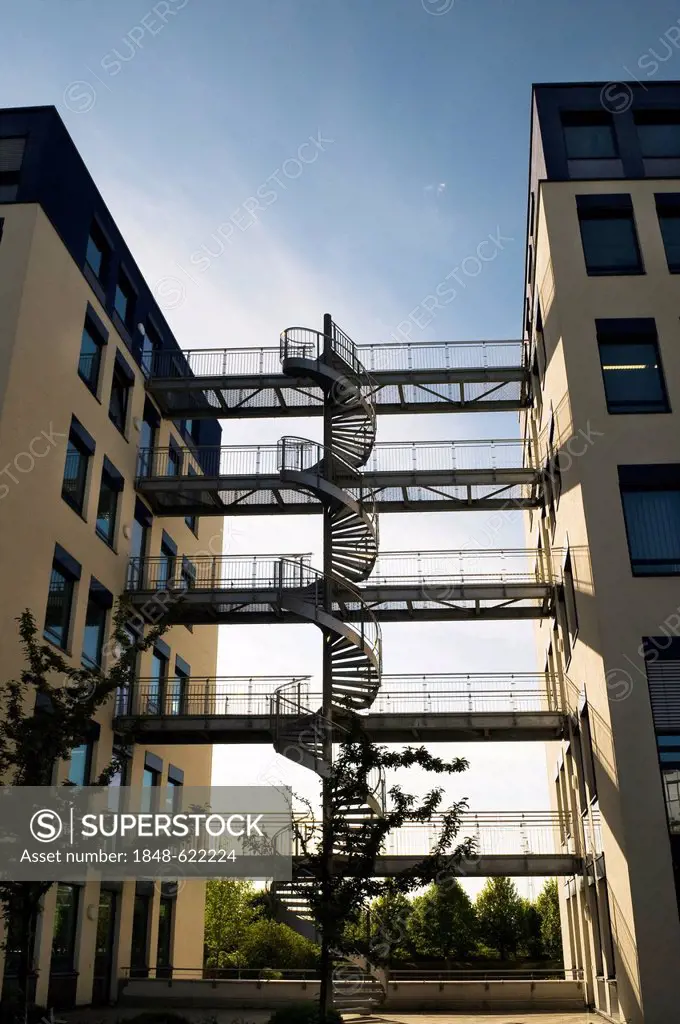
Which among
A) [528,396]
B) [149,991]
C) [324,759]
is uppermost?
[528,396]

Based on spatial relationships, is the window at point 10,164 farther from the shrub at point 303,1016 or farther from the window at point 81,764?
the shrub at point 303,1016

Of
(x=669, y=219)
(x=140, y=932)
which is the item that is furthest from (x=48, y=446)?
(x=669, y=219)

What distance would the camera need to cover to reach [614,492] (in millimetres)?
20438

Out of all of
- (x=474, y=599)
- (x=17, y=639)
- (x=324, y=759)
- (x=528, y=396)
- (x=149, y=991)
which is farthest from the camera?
(x=528, y=396)

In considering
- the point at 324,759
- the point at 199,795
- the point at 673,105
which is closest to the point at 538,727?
the point at 324,759

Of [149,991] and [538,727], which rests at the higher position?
[538,727]

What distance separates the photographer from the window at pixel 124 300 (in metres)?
26.9

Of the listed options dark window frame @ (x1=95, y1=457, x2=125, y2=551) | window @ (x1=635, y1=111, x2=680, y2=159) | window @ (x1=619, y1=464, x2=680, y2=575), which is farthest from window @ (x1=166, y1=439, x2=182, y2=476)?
window @ (x1=635, y1=111, x2=680, y2=159)

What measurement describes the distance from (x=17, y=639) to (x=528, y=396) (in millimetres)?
16855

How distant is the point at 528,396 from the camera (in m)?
28.7

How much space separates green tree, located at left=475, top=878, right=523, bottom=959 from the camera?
5306 cm

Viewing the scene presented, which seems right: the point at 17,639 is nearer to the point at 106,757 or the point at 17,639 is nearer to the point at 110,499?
the point at 106,757

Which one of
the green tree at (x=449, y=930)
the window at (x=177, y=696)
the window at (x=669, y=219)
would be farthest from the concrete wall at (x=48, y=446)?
the green tree at (x=449, y=930)
